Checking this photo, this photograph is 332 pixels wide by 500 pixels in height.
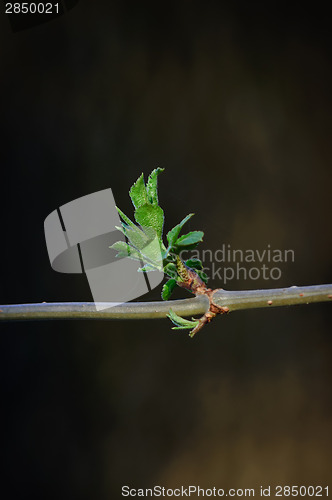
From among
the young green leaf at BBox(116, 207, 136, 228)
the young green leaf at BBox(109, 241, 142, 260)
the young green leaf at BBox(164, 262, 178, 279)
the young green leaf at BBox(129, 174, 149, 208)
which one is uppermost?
the young green leaf at BBox(129, 174, 149, 208)

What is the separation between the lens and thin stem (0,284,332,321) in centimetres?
34

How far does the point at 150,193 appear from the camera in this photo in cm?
35

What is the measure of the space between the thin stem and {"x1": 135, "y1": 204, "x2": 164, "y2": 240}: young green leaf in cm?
6

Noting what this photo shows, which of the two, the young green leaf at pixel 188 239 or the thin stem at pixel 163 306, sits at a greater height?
the young green leaf at pixel 188 239

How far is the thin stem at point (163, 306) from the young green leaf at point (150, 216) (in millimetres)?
57

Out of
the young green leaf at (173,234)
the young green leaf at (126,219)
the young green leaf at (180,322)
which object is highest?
the young green leaf at (126,219)

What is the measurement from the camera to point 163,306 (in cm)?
35

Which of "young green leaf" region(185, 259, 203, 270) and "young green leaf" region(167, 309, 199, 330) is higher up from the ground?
"young green leaf" region(185, 259, 203, 270)

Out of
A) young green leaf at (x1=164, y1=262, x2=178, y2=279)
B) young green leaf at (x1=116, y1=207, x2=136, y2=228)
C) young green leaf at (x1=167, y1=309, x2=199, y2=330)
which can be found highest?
young green leaf at (x1=116, y1=207, x2=136, y2=228)

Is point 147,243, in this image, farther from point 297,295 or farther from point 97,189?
point 97,189

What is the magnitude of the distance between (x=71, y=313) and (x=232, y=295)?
12 centimetres

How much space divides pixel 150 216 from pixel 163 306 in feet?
0.22

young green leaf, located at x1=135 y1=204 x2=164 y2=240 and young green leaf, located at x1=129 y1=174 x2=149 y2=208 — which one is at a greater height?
young green leaf, located at x1=129 y1=174 x2=149 y2=208

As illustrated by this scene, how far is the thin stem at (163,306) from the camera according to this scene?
34 centimetres
